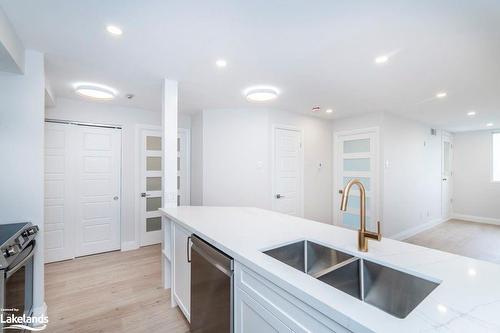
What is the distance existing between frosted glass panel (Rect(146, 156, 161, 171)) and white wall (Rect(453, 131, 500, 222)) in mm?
7594

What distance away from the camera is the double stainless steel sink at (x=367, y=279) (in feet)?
3.09

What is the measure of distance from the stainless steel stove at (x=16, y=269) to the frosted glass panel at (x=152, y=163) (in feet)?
7.13

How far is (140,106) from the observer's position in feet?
12.6

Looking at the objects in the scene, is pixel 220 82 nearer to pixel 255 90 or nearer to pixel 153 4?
pixel 255 90

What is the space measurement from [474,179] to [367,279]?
7.08 metres

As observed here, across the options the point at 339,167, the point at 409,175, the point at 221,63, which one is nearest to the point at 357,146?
the point at 339,167

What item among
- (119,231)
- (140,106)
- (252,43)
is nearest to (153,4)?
(252,43)

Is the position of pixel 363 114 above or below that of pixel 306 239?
above

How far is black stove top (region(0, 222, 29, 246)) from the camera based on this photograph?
157 cm

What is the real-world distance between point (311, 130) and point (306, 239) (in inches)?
134

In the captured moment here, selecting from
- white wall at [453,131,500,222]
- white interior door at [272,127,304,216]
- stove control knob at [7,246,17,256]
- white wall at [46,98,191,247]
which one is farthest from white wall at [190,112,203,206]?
white wall at [453,131,500,222]

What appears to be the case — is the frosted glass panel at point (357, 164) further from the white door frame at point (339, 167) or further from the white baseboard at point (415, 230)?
the white baseboard at point (415, 230)

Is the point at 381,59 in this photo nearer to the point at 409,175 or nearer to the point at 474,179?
the point at 409,175

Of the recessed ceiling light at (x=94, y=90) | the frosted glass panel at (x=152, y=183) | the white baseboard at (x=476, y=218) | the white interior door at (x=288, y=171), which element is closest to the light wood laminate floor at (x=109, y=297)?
the frosted glass panel at (x=152, y=183)
